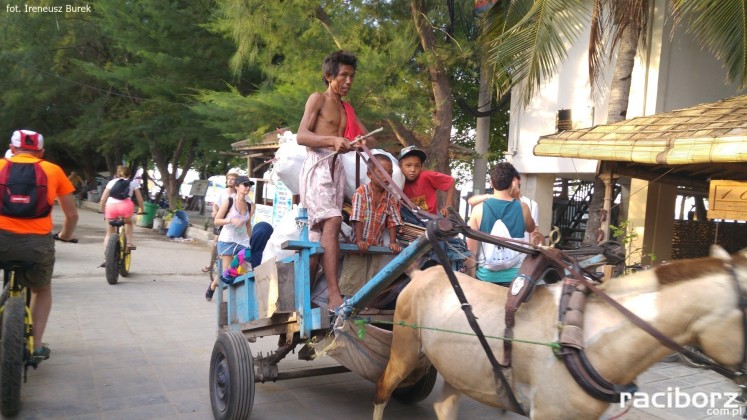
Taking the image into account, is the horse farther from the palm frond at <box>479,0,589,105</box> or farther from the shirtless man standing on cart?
the palm frond at <box>479,0,589,105</box>

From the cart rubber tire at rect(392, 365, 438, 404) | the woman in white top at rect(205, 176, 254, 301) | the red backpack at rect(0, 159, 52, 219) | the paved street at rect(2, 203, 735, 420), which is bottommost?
the paved street at rect(2, 203, 735, 420)

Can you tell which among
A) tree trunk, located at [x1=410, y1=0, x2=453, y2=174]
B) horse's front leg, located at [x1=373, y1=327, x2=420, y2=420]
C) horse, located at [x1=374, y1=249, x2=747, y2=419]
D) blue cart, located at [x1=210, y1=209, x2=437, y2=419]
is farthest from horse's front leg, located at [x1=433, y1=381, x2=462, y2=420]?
tree trunk, located at [x1=410, y1=0, x2=453, y2=174]

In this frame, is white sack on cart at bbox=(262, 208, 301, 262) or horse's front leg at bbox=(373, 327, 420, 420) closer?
horse's front leg at bbox=(373, 327, 420, 420)

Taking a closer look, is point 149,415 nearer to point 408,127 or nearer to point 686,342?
point 686,342

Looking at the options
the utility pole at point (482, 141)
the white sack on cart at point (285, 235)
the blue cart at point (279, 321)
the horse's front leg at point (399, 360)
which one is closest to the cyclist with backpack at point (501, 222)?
the blue cart at point (279, 321)

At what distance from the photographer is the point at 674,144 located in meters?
5.48

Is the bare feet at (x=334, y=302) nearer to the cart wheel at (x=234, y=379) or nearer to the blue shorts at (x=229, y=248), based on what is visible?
the cart wheel at (x=234, y=379)

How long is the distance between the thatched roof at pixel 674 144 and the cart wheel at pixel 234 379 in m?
4.35

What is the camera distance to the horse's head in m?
2.12

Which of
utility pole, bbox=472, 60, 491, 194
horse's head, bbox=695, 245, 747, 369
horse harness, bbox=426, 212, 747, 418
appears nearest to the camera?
horse's head, bbox=695, 245, 747, 369

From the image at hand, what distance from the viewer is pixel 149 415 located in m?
4.04

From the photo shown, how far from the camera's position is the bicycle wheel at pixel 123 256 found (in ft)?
30.1

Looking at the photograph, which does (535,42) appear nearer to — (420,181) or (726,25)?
(726,25)

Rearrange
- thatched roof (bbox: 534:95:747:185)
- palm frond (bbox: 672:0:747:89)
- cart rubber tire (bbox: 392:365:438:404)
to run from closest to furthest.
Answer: cart rubber tire (bbox: 392:365:438:404) → thatched roof (bbox: 534:95:747:185) → palm frond (bbox: 672:0:747:89)
